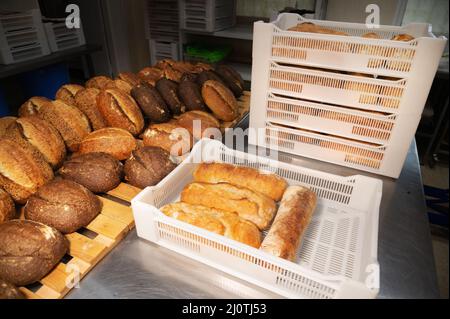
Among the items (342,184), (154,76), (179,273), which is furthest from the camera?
(154,76)

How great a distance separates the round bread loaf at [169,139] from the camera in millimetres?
1324

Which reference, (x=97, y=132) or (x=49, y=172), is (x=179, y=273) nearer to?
(x=49, y=172)

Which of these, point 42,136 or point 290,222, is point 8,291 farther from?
point 290,222

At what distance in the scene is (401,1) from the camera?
8.85 ft

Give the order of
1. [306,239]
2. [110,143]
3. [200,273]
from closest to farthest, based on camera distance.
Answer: [200,273] < [306,239] < [110,143]

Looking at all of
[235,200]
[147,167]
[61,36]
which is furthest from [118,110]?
[61,36]

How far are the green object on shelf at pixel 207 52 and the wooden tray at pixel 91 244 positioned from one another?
213 cm

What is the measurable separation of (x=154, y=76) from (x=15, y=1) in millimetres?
1825

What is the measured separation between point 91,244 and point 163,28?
9.54 ft

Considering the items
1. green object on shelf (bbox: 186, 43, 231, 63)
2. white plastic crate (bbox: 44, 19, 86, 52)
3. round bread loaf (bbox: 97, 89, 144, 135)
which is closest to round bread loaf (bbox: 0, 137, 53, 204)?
round bread loaf (bbox: 97, 89, 144, 135)

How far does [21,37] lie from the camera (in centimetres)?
243

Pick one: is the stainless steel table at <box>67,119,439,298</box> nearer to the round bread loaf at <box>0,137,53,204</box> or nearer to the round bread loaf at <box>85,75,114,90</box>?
the round bread loaf at <box>0,137,53,204</box>
